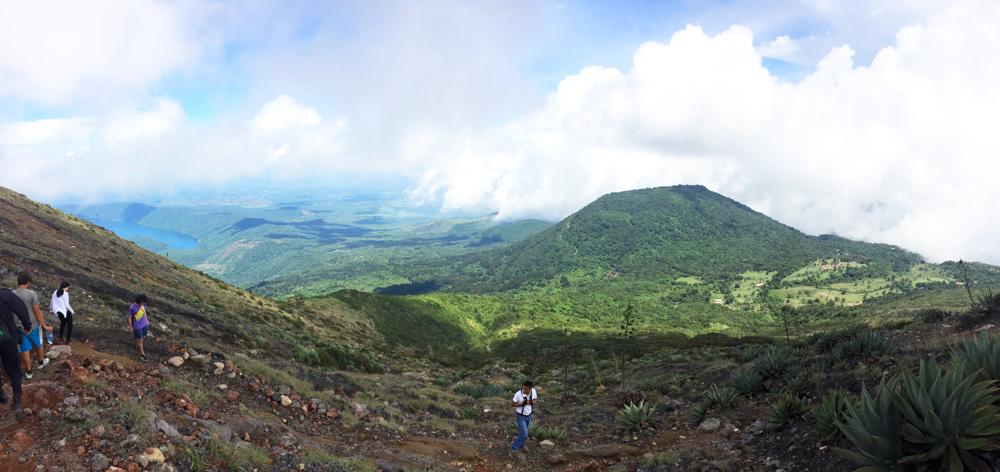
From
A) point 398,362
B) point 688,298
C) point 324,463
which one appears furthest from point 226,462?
point 688,298

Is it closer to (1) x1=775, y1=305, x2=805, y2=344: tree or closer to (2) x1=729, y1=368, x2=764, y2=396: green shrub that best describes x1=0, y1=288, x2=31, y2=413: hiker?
(2) x1=729, y1=368, x2=764, y2=396: green shrub


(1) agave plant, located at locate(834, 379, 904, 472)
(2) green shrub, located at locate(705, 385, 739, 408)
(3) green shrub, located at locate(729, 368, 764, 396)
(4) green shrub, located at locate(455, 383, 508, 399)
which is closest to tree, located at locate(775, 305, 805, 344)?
(3) green shrub, located at locate(729, 368, 764, 396)

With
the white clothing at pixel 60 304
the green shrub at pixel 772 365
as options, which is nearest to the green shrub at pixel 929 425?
the green shrub at pixel 772 365

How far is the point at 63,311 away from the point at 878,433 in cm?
1686

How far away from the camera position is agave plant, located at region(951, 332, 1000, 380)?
6105 millimetres

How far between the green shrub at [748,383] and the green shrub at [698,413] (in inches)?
44.8

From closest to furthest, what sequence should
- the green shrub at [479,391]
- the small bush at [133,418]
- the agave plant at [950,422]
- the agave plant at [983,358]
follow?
the agave plant at [950,422], the agave plant at [983,358], the small bush at [133,418], the green shrub at [479,391]

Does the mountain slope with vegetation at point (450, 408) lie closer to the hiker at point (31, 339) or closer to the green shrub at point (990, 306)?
the green shrub at point (990, 306)

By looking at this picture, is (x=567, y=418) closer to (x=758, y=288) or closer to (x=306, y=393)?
(x=306, y=393)

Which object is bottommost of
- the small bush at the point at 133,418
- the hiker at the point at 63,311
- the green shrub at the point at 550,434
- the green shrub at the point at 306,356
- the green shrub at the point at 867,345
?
the green shrub at the point at 550,434

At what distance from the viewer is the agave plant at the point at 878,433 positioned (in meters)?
5.36

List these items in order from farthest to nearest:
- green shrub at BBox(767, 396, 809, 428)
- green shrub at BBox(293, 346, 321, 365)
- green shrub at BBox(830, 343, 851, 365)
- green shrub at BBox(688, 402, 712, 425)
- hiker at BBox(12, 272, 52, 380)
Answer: green shrub at BBox(293, 346, 321, 365) < green shrub at BBox(688, 402, 712, 425) < green shrub at BBox(830, 343, 851, 365) < green shrub at BBox(767, 396, 809, 428) < hiker at BBox(12, 272, 52, 380)

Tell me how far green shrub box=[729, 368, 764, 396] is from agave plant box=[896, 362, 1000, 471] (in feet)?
24.0

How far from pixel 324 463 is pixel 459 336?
76666 mm
